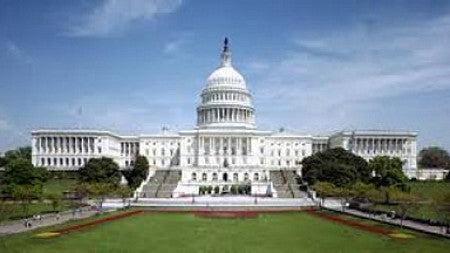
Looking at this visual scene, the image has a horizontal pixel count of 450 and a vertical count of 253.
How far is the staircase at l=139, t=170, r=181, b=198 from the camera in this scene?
91.4 meters

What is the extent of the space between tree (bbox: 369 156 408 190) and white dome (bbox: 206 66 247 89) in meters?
54.2

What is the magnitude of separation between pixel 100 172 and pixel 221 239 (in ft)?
208

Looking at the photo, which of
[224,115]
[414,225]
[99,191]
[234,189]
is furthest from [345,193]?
[224,115]

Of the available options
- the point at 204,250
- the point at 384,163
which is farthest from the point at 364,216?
the point at 384,163

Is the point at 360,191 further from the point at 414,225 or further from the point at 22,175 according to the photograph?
the point at 22,175

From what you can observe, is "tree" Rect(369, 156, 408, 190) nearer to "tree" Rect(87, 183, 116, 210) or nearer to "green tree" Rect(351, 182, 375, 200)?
"green tree" Rect(351, 182, 375, 200)

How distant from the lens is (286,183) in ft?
333

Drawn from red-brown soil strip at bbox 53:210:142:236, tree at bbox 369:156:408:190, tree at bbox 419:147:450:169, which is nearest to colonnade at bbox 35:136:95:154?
A: tree at bbox 369:156:408:190

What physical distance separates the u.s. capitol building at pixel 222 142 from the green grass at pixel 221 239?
254 feet

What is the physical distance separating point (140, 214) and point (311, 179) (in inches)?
1651

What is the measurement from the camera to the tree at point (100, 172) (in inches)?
3713

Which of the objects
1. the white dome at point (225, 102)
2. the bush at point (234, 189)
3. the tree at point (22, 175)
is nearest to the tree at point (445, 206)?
the tree at point (22, 175)

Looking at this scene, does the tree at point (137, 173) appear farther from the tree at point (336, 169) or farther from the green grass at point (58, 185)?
the tree at point (336, 169)

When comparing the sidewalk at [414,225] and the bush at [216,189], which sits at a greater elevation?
the sidewalk at [414,225]
